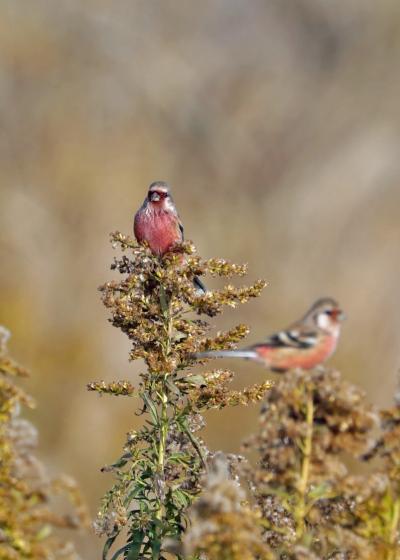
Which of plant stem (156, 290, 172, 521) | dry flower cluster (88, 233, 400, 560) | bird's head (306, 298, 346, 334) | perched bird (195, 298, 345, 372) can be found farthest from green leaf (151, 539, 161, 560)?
bird's head (306, 298, 346, 334)

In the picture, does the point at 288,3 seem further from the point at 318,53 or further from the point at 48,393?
the point at 48,393

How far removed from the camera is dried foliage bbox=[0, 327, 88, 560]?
3.09 meters

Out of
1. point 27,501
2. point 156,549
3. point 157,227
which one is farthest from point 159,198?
point 27,501

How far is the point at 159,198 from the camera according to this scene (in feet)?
29.3

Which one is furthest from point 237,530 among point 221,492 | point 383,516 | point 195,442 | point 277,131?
point 277,131

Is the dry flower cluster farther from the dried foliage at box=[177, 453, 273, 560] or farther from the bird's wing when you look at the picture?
the bird's wing

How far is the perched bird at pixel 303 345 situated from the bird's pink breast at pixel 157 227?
3.62 meters

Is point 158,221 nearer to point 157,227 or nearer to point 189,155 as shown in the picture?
point 157,227

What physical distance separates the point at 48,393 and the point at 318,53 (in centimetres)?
2061

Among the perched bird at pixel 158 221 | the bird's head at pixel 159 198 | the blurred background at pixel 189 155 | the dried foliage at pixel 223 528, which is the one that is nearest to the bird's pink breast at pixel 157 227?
the perched bird at pixel 158 221

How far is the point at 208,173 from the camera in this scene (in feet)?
122

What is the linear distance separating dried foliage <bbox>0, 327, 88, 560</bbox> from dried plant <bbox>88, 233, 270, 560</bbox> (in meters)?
1.73

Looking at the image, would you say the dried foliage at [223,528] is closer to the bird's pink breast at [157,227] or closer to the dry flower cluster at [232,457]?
the dry flower cluster at [232,457]

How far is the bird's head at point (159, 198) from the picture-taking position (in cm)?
880
